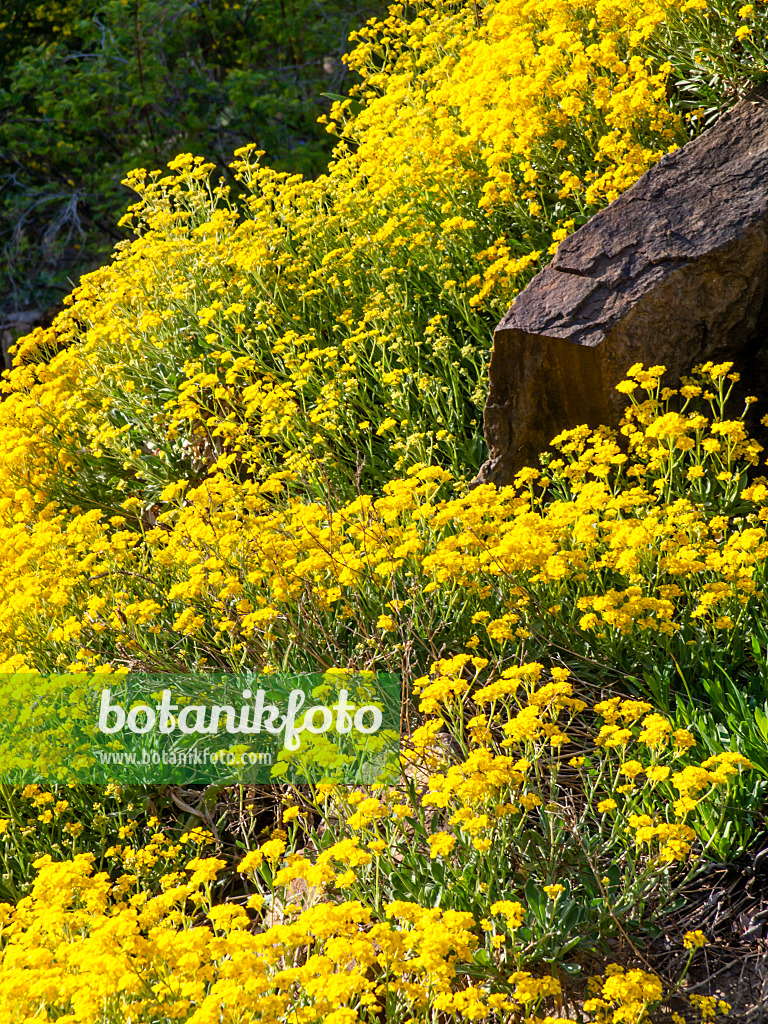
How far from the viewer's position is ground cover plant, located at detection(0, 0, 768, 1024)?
2.21m

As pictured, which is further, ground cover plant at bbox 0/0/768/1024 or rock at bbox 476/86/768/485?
rock at bbox 476/86/768/485

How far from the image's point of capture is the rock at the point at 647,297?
3689mm

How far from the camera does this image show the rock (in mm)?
3689

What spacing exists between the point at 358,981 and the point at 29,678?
2.08 metres

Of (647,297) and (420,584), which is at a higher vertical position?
(647,297)

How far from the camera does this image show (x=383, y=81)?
641 centimetres

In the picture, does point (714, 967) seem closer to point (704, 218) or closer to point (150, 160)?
point (704, 218)

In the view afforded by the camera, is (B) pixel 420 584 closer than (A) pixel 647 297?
Yes

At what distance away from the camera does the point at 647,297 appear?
3.68 metres

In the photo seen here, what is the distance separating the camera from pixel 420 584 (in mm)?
3396

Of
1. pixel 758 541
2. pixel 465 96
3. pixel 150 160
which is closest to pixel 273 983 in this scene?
pixel 758 541

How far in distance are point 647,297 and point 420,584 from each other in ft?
4.80

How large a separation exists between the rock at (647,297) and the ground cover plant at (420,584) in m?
0.19

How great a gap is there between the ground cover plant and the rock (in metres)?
0.19
